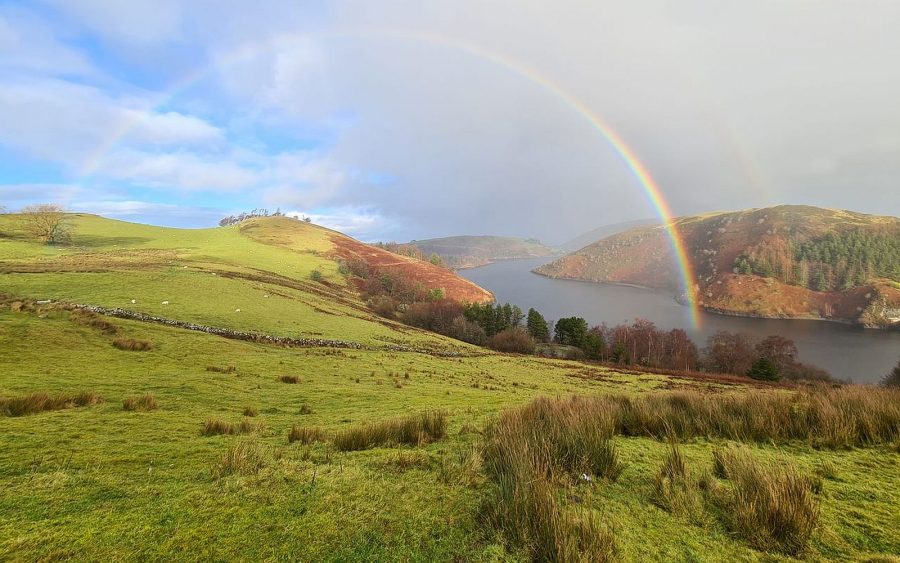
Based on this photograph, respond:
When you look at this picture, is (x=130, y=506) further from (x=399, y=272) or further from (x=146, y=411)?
(x=399, y=272)

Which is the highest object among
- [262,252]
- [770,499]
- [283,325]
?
[262,252]

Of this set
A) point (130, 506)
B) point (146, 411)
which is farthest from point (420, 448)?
point (146, 411)

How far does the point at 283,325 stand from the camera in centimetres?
3303

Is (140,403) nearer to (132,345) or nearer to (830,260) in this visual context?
(132,345)

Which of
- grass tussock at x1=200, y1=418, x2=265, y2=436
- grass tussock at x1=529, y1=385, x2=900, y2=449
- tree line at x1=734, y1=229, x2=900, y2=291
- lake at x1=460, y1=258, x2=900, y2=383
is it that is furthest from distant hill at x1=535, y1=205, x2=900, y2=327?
grass tussock at x1=200, y1=418, x2=265, y2=436

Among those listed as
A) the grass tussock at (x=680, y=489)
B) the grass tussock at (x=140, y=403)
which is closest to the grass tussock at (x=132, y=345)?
the grass tussock at (x=140, y=403)

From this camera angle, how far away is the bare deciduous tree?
242ft

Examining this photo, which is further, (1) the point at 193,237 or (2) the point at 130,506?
(1) the point at 193,237

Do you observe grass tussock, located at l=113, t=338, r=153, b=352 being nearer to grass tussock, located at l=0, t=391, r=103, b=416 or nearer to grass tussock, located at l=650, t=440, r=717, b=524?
grass tussock, located at l=0, t=391, r=103, b=416

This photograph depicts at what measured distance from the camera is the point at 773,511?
3.81 m

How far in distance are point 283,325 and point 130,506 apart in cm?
3103

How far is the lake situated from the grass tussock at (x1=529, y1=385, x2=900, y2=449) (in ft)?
297

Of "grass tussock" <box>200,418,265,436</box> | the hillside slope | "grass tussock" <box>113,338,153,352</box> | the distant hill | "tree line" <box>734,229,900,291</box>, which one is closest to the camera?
"grass tussock" <box>200,418,265,436</box>

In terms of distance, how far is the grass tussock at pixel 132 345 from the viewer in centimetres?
1669
